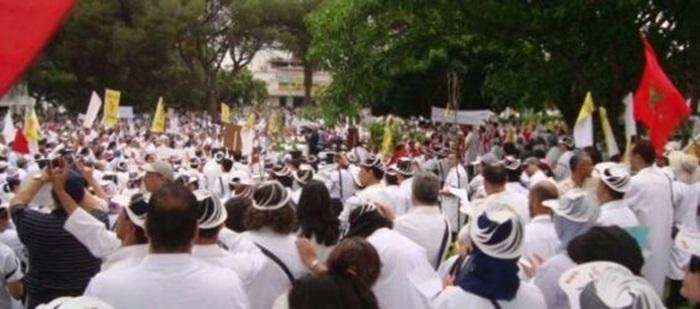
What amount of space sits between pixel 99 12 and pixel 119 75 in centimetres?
360

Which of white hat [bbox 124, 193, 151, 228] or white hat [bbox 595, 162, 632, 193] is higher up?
white hat [bbox 124, 193, 151, 228]

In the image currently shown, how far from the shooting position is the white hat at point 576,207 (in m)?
5.25

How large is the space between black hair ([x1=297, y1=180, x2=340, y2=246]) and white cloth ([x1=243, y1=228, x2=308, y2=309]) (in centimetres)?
27

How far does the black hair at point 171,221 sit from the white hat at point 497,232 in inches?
44.2

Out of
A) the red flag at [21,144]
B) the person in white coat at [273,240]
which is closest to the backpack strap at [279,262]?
the person in white coat at [273,240]

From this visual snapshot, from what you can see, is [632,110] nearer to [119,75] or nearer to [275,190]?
[275,190]

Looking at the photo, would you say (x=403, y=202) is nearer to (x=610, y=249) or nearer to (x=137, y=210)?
(x=137, y=210)

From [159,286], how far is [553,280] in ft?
6.80

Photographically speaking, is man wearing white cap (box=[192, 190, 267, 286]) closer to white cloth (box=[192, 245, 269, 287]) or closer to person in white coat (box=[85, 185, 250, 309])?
white cloth (box=[192, 245, 269, 287])

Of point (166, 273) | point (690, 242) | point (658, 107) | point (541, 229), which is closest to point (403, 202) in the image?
point (658, 107)

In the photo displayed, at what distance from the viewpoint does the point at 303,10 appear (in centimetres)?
5703

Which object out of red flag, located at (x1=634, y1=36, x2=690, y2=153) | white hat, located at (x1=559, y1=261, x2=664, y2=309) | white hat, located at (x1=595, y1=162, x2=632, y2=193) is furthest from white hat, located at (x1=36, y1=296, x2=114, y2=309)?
red flag, located at (x1=634, y1=36, x2=690, y2=153)

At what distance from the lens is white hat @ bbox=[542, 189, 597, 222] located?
525 cm

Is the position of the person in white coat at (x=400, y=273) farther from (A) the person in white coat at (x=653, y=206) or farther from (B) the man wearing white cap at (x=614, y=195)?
(A) the person in white coat at (x=653, y=206)
